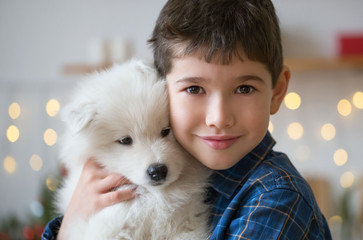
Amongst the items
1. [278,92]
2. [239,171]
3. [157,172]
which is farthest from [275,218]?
[278,92]

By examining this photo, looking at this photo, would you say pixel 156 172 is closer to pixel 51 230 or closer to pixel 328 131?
pixel 51 230

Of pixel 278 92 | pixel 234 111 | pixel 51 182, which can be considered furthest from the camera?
pixel 51 182

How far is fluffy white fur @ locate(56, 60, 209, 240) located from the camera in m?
1.10

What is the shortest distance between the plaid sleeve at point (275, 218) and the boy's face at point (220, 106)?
17cm

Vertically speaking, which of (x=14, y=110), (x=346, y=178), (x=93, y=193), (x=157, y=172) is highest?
(x=157, y=172)

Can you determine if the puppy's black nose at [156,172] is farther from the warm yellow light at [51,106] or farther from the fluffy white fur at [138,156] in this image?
the warm yellow light at [51,106]

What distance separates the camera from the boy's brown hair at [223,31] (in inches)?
41.3

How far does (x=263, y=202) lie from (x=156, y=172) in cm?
33

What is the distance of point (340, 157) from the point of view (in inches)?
164

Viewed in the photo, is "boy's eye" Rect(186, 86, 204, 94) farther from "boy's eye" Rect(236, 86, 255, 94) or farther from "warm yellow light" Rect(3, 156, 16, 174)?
"warm yellow light" Rect(3, 156, 16, 174)

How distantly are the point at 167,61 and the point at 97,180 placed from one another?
1.56 feet

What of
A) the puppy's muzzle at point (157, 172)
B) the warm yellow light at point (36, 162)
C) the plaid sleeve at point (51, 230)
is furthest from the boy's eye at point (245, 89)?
the warm yellow light at point (36, 162)

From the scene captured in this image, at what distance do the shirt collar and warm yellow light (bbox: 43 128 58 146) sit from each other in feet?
10.6

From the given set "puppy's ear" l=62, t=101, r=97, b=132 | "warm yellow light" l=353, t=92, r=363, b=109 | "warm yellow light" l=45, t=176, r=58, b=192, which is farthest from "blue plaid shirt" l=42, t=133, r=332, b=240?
"warm yellow light" l=353, t=92, r=363, b=109
